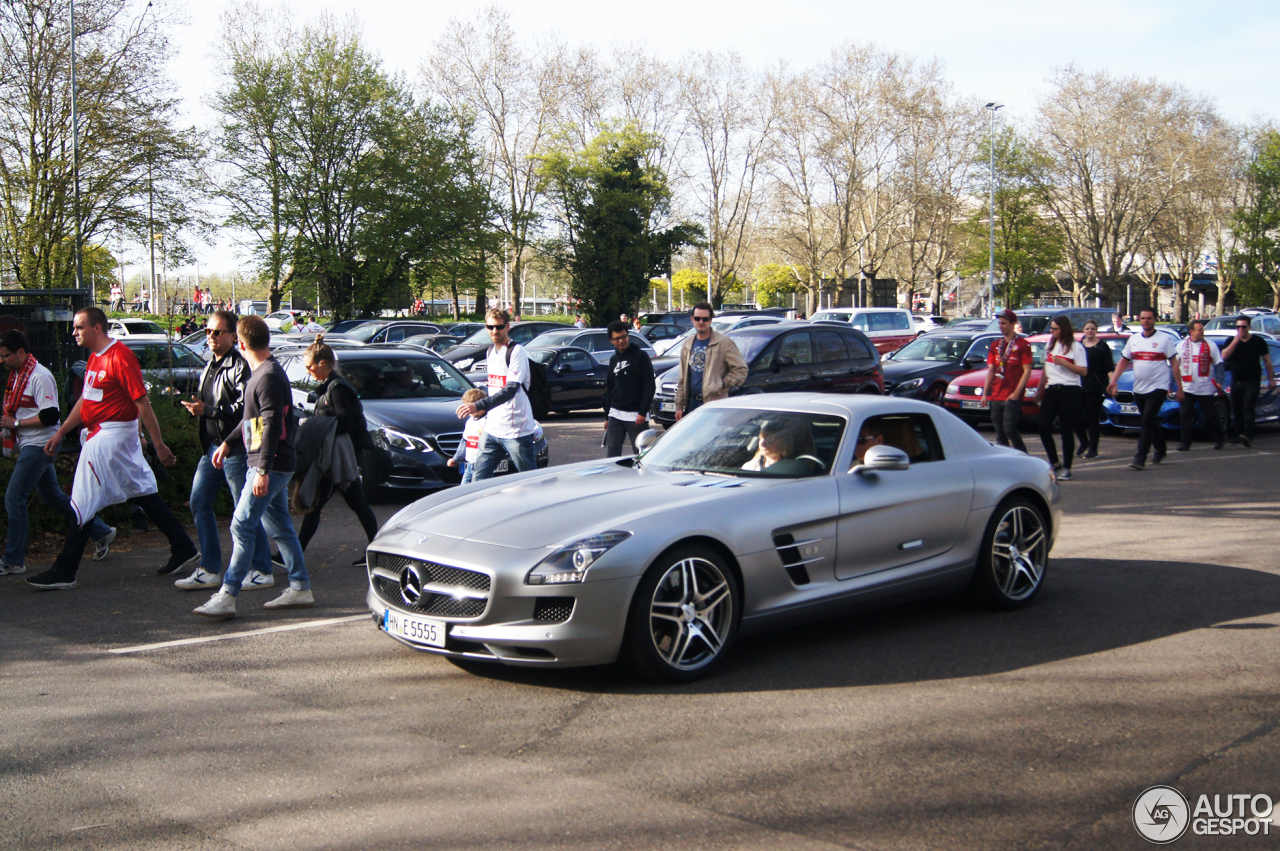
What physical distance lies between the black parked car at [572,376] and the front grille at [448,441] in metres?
9.37

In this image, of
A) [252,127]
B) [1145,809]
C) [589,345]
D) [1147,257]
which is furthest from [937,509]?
[1147,257]

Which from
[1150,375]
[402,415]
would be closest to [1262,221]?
[1150,375]

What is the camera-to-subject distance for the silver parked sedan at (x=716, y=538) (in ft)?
15.7

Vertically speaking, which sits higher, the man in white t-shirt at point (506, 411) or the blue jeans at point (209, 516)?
the man in white t-shirt at point (506, 411)

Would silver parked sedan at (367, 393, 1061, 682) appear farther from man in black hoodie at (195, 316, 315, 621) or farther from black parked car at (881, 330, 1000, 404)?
black parked car at (881, 330, 1000, 404)

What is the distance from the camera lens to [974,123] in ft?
198

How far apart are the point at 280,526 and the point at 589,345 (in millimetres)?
16584

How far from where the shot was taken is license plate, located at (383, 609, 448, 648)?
4918 millimetres

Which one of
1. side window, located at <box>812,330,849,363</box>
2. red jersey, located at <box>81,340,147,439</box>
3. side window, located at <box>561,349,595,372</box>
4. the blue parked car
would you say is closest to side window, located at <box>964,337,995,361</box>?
the blue parked car

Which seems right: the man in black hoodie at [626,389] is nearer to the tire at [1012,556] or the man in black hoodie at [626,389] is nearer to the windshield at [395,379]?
the windshield at [395,379]

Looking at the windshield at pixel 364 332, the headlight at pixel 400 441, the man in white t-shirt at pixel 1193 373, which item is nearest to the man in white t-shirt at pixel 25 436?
the headlight at pixel 400 441

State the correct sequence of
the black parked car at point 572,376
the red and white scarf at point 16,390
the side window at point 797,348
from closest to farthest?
the red and white scarf at point 16,390
the side window at point 797,348
the black parked car at point 572,376

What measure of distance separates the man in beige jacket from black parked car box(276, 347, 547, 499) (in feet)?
5.32

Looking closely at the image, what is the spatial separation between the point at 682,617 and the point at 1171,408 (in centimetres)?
1352
